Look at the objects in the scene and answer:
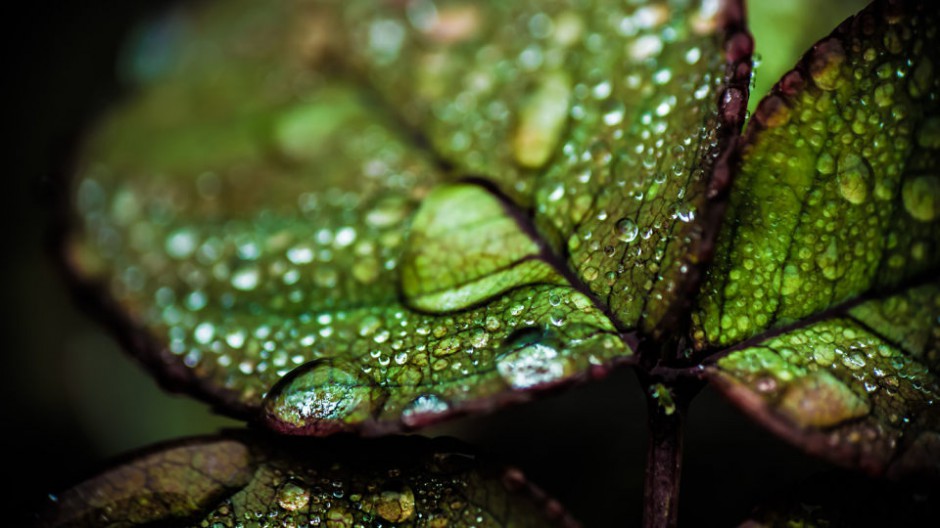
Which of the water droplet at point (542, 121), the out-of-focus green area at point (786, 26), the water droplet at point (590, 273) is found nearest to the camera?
the water droplet at point (590, 273)

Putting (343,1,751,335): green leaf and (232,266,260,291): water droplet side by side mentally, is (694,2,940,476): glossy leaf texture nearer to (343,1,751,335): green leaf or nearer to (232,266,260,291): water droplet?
(343,1,751,335): green leaf

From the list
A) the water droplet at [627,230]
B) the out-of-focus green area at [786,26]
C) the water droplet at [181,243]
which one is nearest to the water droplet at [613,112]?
the water droplet at [627,230]

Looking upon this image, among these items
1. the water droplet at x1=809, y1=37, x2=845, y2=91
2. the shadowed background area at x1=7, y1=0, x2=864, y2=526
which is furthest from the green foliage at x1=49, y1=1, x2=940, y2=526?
the shadowed background area at x1=7, y1=0, x2=864, y2=526

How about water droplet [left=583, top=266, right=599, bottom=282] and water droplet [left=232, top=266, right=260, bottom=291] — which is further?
water droplet [left=232, top=266, right=260, bottom=291]

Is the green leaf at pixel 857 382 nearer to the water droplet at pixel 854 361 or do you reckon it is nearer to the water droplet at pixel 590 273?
the water droplet at pixel 854 361

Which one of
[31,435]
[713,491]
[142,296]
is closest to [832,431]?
[713,491]

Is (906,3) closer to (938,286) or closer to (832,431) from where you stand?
(938,286)

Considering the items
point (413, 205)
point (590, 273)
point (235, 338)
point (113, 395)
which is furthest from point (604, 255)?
point (113, 395)

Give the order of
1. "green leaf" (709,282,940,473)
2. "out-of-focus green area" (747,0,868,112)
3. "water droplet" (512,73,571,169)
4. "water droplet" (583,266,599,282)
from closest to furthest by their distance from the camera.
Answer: "green leaf" (709,282,940,473) < "water droplet" (583,266,599,282) < "water droplet" (512,73,571,169) < "out-of-focus green area" (747,0,868,112)
